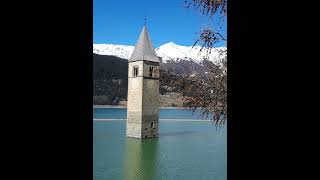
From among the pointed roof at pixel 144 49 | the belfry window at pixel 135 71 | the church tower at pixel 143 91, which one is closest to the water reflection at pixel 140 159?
the church tower at pixel 143 91

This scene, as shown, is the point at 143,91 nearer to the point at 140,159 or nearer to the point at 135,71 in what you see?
the point at 135,71

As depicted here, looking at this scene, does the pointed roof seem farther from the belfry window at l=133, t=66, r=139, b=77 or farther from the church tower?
the belfry window at l=133, t=66, r=139, b=77

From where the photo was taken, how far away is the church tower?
35.6 m

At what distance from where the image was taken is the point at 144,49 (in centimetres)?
3562

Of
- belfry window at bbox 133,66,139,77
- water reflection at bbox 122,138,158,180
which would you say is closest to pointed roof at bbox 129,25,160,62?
belfry window at bbox 133,66,139,77

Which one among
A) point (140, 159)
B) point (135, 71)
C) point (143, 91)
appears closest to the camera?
point (140, 159)

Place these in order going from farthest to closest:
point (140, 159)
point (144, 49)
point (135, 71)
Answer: point (135, 71) → point (144, 49) → point (140, 159)

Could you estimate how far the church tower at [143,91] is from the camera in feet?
117

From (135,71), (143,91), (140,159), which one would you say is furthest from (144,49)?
(140,159)

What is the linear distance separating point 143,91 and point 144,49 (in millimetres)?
4023

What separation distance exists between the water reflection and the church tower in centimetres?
128
